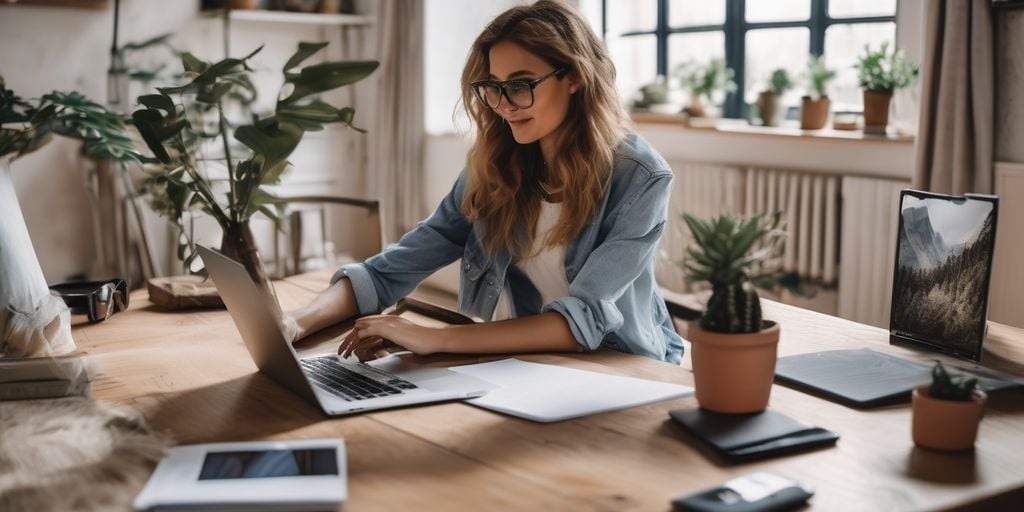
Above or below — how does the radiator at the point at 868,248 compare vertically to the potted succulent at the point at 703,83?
below

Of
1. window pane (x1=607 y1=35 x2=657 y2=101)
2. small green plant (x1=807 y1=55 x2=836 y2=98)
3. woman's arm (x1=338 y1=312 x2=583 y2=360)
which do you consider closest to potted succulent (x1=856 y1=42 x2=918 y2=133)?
small green plant (x1=807 y1=55 x2=836 y2=98)

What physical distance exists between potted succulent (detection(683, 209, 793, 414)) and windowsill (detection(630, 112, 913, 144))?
7.22ft

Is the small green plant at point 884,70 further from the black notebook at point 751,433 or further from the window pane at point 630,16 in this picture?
the black notebook at point 751,433

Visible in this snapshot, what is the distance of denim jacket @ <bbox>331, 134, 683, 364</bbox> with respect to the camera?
1.78 metres

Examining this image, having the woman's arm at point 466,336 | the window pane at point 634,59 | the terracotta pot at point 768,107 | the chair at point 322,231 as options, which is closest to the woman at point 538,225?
the woman's arm at point 466,336

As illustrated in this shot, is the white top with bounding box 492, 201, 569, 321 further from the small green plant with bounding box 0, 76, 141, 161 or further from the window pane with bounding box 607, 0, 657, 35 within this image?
the window pane with bounding box 607, 0, 657, 35

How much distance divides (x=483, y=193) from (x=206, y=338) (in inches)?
23.5

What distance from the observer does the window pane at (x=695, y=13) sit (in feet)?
14.5

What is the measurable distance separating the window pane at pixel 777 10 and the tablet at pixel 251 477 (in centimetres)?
334

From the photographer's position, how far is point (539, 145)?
2121 mm

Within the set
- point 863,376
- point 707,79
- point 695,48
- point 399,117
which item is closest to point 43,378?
point 863,376

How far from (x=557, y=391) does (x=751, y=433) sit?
324mm

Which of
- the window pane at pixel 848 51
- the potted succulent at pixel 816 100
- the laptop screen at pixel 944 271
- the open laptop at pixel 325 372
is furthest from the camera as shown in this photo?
the window pane at pixel 848 51

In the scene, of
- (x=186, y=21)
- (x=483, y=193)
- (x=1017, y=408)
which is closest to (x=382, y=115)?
(x=186, y=21)
